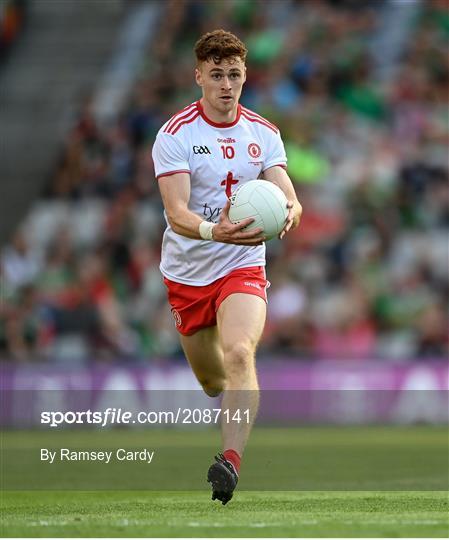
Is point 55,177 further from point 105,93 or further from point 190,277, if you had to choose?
point 190,277

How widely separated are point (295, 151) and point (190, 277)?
35.2 feet

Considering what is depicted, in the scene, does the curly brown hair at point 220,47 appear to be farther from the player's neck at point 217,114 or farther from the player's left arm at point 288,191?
the player's left arm at point 288,191

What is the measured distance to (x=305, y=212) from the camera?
2030 centimetres

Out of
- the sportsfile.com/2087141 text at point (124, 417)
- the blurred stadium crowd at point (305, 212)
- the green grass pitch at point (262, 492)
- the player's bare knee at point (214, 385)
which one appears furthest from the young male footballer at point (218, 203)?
the blurred stadium crowd at point (305, 212)

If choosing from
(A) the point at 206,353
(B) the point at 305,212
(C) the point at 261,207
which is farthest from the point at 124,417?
(C) the point at 261,207

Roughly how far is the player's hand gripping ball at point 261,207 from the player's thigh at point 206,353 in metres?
1.60

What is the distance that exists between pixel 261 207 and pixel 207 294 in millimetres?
1352

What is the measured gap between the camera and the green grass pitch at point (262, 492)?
7.55 metres

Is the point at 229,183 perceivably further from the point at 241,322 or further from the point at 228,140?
the point at 241,322

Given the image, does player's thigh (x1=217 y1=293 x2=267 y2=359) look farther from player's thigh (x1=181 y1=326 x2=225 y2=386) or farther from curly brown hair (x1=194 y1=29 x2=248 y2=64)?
curly brown hair (x1=194 y1=29 x2=248 y2=64)

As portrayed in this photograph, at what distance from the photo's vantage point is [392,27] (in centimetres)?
2339

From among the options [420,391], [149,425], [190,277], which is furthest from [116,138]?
[190,277]

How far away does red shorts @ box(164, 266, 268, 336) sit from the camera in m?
9.70

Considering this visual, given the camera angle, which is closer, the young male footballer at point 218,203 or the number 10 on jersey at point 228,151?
the young male footballer at point 218,203
